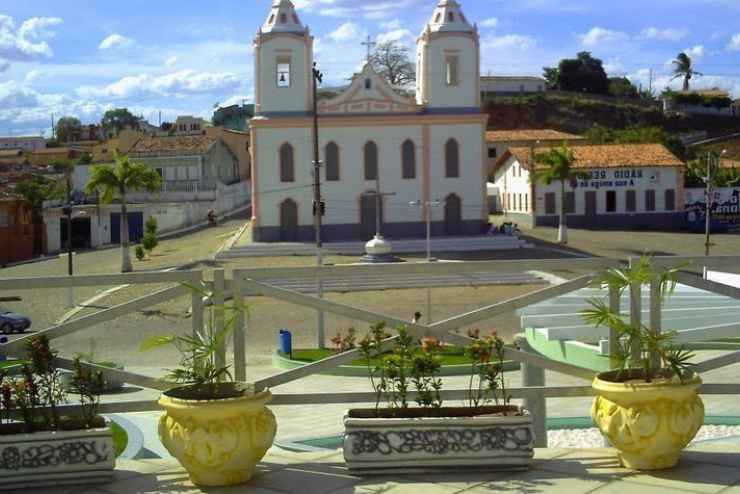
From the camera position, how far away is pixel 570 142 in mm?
74938

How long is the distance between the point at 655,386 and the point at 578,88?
109939 mm

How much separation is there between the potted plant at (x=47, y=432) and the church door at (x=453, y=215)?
144 ft

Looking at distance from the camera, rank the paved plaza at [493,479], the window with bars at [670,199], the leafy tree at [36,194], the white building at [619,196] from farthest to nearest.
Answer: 1. the leafy tree at [36,194]
2. the window with bars at [670,199]
3. the white building at [619,196]
4. the paved plaza at [493,479]

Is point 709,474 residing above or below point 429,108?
below

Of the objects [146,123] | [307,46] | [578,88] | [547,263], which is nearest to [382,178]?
[307,46]

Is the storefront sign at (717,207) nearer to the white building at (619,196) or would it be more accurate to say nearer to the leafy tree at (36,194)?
the white building at (619,196)

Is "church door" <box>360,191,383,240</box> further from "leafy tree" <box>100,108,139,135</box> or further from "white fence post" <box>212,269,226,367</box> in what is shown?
"leafy tree" <box>100,108,139,135</box>

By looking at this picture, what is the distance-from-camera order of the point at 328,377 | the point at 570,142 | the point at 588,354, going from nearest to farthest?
the point at 588,354 → the point at 328,377 → the point at 570,142

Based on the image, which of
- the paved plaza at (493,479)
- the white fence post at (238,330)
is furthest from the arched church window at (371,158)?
the paved plaza at (493,479)

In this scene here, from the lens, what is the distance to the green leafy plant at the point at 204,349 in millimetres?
5633

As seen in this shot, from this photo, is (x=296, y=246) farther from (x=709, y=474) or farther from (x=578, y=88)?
(x=578, y=88)

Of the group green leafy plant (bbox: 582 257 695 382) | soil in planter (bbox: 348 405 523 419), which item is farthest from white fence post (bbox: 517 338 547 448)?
green leafy plant (bbox: 582 257 695 382)

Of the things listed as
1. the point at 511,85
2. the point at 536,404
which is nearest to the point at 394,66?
the point at 511,85

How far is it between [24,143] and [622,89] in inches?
2602
